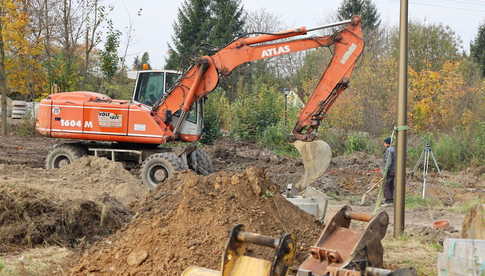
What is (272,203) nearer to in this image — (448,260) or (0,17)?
(448,260)

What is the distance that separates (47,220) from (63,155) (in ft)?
23.8

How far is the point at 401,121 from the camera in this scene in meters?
8.16

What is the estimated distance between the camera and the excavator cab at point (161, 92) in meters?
14.4

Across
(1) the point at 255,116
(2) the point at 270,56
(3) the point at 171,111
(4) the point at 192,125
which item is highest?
(2) the point at 270,56

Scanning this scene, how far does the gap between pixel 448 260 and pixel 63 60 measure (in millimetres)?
25149

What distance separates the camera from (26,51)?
82.3ft

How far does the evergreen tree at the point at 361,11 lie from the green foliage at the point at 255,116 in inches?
841

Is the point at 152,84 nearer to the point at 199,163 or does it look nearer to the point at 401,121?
the point at 199,163

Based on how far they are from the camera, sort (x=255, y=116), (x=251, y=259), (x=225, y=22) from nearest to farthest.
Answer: (x=251, y=259) < (x=255, y=116) < (x=225, y=22)

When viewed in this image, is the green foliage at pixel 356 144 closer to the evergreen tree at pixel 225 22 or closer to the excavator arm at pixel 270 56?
the excavator arm at pixel 270 56

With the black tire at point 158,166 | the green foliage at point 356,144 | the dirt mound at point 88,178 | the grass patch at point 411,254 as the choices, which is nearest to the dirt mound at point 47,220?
the dirt mound at point 88,178

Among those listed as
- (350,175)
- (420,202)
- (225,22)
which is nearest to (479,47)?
(225,22)

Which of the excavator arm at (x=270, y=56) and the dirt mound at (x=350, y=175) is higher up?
the excavator arm at (x=270, y=56)

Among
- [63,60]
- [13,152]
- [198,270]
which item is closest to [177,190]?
[198,270]
